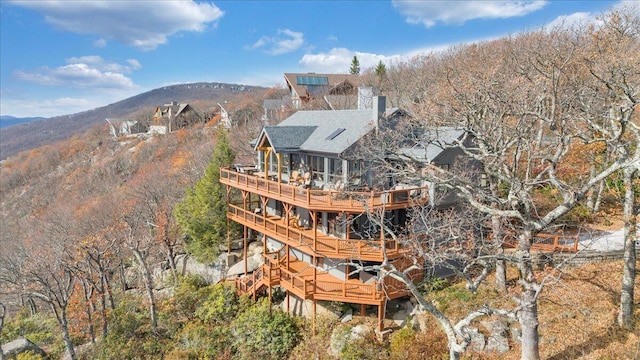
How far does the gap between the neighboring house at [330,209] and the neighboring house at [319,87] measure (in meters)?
30.0

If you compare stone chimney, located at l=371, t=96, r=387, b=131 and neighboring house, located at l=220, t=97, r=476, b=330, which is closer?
neighboring house, located at l=220, t=97, r=476, b=330

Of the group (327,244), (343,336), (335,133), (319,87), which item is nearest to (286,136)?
(335,133)

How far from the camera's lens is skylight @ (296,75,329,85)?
66.4 metres

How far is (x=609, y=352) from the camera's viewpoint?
13039mm

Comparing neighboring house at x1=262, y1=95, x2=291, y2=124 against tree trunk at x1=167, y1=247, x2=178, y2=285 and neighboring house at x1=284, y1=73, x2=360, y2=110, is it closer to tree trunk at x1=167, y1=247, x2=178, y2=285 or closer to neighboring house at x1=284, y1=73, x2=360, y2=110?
neighboring house at x1=284, y1=73, x2=360, y2=110

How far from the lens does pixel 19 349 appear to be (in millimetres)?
22094

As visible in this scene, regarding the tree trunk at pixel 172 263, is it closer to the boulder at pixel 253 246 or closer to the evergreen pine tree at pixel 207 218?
the evergreen pine tree at pixel 207 218

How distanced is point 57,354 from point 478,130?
2789 cm

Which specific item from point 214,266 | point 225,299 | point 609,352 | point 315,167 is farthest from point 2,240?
point 609,352

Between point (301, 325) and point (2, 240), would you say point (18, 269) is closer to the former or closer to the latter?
point (301, 325)

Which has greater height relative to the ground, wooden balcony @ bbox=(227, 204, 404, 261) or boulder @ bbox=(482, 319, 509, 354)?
wooden balcony @ bbox=(227, 204, 404, 261)

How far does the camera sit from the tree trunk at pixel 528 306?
12.1 metres

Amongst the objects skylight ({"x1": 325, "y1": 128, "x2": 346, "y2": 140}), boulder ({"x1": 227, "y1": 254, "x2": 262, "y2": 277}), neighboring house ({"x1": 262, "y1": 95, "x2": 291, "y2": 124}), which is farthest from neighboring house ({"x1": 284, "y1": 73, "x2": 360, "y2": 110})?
boulder ({"x1": 227, "y1": 254, "x2": 262, "y2": 277})

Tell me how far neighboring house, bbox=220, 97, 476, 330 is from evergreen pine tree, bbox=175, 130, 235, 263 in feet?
3.78
